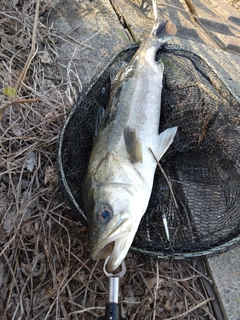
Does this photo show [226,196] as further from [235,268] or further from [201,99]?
[201,99]

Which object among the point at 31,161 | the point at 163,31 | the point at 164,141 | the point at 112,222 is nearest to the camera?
the point at 112,222

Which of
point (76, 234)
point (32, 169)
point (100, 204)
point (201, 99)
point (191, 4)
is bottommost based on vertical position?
point (76, 234)

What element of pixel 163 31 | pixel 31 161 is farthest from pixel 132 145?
pixel 163 31

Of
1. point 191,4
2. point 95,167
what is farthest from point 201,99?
point 191,4

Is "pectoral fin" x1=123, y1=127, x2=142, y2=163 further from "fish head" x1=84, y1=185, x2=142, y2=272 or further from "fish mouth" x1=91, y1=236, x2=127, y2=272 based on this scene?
"fish mouth" x1=91, y1=236, x2=127, y2=272

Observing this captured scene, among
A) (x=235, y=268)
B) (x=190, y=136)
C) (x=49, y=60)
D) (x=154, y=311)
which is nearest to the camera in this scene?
(x=154, y=311)

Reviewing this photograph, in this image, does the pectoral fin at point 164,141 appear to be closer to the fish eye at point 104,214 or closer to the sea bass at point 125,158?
the sea bass at point 125,158

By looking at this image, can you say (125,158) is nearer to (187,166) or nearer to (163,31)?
(187,166)

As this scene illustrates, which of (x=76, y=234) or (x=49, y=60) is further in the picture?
(x=49, y=60)
